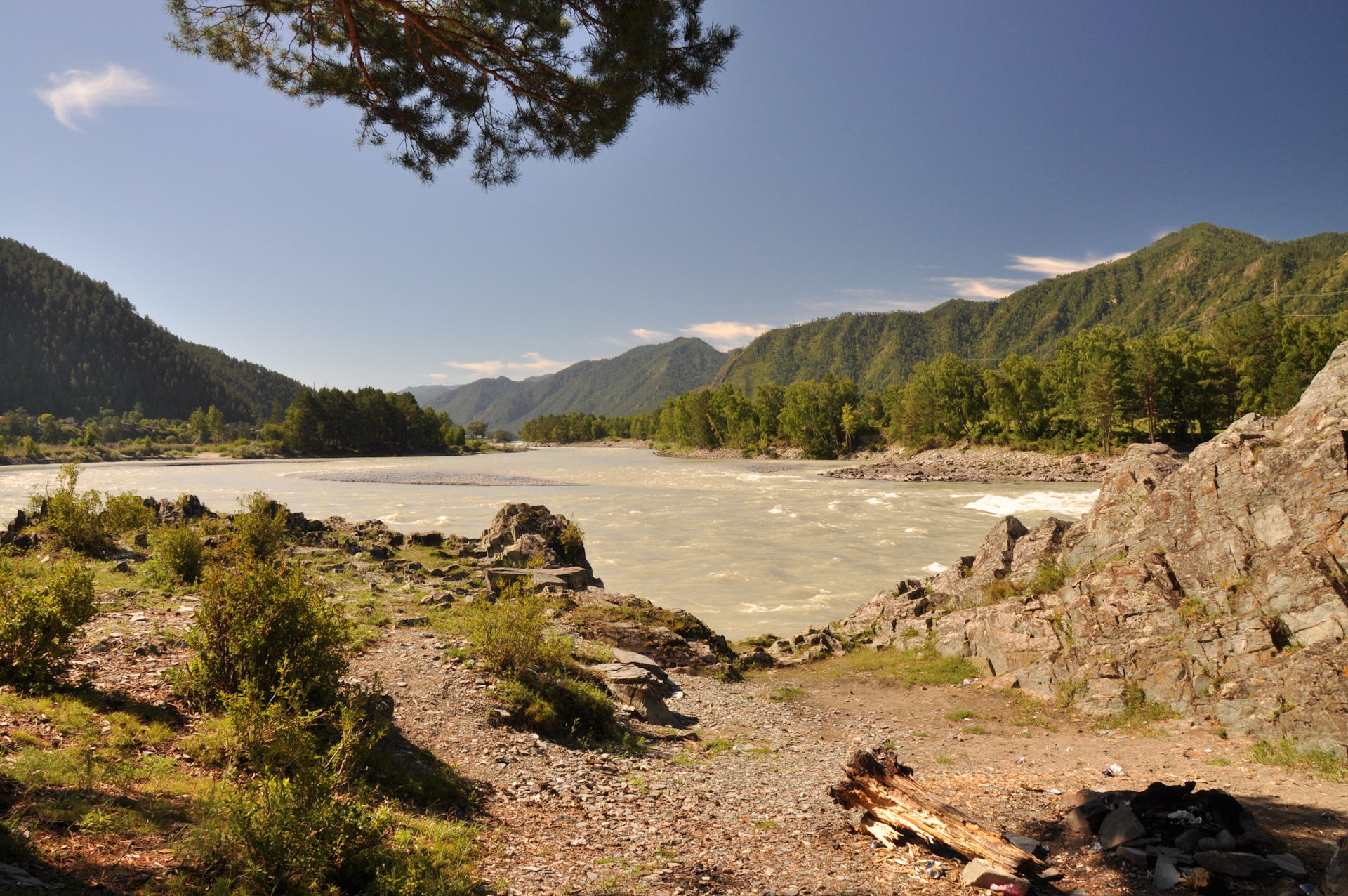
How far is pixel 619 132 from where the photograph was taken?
30.3 ft

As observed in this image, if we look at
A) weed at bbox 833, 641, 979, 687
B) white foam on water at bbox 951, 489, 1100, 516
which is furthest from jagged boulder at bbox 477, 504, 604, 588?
white foam on water at bbox 951, 489, 1100, 516

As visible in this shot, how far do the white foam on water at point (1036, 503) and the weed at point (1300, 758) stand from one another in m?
34.1

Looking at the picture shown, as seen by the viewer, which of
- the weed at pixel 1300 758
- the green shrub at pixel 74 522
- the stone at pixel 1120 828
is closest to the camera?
the stone at pixel 1120 828

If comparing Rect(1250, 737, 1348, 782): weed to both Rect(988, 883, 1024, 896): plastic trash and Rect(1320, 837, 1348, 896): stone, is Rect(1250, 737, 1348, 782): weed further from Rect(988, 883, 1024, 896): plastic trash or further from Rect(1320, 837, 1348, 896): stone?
Rect(988, 883, 1024, 896): plastic trash

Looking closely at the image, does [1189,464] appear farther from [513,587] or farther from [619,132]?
[513,587]

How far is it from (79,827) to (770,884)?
5.49m

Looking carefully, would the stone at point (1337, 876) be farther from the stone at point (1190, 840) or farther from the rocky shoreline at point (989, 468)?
the rocky shoreline at point (989, 468)

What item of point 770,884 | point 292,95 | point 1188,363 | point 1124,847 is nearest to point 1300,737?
point 1124,847

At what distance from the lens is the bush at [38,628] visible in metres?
6.64

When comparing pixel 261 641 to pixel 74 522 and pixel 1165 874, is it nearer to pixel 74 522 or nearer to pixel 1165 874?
pixel 1165 874

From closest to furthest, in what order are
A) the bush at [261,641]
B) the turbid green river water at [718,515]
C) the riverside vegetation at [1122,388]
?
1. the bush at [261,641]
2. the turbid green river water at [718,515]
3. the riverside vegetation at [1122,388]

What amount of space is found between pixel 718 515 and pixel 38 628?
3842 centimetres

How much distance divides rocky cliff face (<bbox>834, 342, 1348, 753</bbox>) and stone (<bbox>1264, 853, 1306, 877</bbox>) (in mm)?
4331

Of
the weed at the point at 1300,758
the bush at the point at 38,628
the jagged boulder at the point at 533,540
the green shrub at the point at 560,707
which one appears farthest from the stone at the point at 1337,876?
the jagged boulder at the point at 533,540
